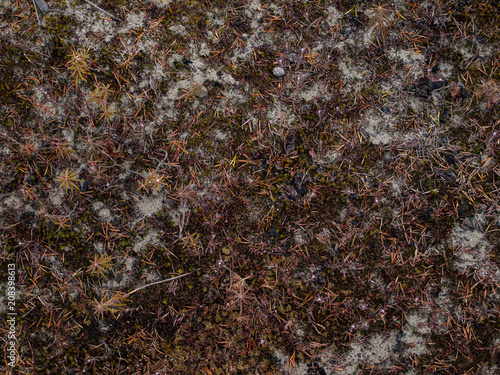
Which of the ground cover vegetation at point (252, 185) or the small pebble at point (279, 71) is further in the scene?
the small pebble at point (279, 71)

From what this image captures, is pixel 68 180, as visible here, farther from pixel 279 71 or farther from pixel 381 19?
pixel 381 19

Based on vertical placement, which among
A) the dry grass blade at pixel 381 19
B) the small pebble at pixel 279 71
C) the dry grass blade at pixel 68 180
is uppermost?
the dry grass blade at pixel 381 19

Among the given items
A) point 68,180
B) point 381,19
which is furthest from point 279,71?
point 68,180

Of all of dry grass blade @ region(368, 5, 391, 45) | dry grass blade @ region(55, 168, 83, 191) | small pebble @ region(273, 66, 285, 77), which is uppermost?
dry grass blade @ region(368, 5, 391, 45)

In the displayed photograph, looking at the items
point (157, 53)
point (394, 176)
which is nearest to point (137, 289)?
point (157, 53)

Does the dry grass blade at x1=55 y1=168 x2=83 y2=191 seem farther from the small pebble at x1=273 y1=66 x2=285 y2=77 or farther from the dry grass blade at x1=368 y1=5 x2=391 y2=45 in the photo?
the dry grass blade at x1=368 y1=5 x2=391 y2=45

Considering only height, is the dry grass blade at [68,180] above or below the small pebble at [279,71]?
below

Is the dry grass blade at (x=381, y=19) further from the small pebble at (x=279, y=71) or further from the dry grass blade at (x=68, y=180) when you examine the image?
the dry grass blade at (x=68, y=180)

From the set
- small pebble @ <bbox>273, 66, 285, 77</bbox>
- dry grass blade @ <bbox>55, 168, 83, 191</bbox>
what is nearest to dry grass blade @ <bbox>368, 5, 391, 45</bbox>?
small pebble @ <bbox>273, 66, 285, 77</bbox>

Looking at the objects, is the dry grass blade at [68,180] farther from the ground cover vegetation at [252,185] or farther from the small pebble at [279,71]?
the small pebble at [279,71]

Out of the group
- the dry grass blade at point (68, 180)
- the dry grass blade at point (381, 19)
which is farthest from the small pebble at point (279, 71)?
Answer: the dry grass blade at point (68, 180)
